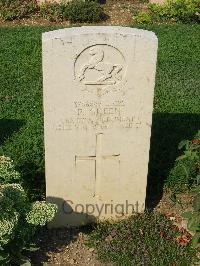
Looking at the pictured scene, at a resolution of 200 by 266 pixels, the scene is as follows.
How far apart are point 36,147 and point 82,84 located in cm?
203

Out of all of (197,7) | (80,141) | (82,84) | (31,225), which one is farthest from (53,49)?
(197,7)

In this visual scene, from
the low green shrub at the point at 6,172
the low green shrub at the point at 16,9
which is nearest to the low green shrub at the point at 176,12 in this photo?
the low green shrub at the point at 16,9

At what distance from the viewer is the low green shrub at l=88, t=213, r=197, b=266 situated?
4.84 metres

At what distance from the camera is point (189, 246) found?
5012 millimetres

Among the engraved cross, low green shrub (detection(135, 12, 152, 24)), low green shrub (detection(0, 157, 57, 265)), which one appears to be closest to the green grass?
low green shrub (detection(135, 12, 152, 24))

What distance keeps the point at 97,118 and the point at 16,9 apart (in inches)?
322

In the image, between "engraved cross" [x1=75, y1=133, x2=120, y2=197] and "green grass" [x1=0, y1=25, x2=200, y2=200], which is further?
"green grass" [x1=0, y1=25, x2=200, y2=200]

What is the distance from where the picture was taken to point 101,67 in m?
4.52

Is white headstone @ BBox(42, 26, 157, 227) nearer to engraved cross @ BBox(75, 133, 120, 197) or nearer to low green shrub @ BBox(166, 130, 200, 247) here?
engraved cross @ BBox(75, 133, 120, 197)

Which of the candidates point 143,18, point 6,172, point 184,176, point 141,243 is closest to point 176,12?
point 143,18

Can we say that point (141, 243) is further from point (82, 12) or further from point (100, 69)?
point (82, 12)

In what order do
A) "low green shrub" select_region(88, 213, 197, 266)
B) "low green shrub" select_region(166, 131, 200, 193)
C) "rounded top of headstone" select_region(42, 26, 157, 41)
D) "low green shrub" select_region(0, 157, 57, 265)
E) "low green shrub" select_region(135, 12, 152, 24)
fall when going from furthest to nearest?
"low green shrub" select_region(135, 12, 152, 24), "low green shrub" select_region(166, 131, 200, 193), "low green shrub" select_region(88, 213, 197, 266), "rounded top of headstone" select_region(42, 26, 157, 41), "low green shrub" select_region(0, 157, 57, 265)

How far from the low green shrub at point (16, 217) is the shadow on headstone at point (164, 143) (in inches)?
63.0

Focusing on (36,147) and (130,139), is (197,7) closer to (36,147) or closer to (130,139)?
(36,147)
